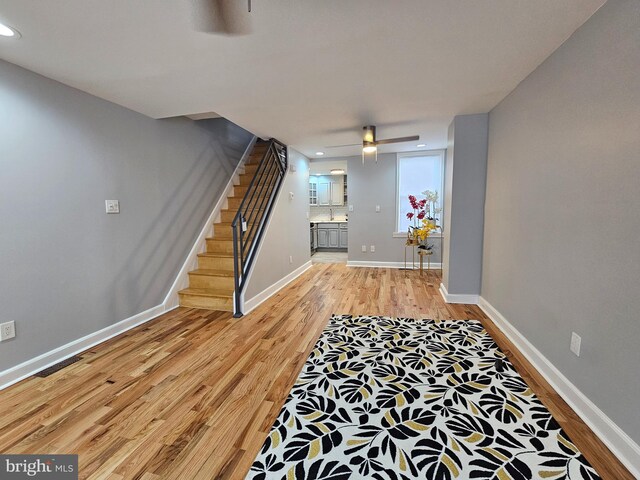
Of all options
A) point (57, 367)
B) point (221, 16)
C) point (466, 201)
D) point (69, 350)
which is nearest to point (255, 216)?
point (69, 350)

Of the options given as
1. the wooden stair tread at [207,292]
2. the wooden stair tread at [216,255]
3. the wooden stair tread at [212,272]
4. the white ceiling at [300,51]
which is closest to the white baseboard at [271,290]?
the wooden stair tread at [207,292]

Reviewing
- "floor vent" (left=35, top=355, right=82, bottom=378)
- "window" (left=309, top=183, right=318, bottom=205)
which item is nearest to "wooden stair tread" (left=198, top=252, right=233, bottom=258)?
"floor vent" (left=35, top=355, right=82, bottom=378)

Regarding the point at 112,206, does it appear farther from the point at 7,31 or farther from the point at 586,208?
the point at 586,208

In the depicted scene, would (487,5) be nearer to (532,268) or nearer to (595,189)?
(595,189)

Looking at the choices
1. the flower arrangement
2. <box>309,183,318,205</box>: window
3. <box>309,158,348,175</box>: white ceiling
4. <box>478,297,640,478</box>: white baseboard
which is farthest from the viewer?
<box>309,183,318,205</box>: window

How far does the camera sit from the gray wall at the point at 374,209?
5.64 meters

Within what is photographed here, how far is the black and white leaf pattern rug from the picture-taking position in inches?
51.2

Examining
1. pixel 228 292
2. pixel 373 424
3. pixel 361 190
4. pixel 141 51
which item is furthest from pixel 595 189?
pixel 361 190

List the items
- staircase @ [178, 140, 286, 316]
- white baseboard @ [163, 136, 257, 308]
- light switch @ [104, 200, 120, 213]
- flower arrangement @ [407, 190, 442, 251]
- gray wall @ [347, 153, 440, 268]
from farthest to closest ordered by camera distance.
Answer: gray wall @ [347, 153, 440, 268], flower arrangement @ [407, 190, 442, 251], white baseboard @ [163, 136, 257, 308], staircase @ [178, 140, 286, 316], light switch @ [104, 200, 120, 213]

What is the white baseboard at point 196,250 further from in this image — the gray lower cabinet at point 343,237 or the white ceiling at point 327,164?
the gray lower cabinet at point 343,237

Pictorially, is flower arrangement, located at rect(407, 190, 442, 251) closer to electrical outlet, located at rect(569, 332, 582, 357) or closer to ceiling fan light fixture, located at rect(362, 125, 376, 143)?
ceiling fan light fixture, located at rect(362, 125, 376, 143)

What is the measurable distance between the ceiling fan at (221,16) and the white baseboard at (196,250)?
2.74m

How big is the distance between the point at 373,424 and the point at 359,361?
0.66 meters

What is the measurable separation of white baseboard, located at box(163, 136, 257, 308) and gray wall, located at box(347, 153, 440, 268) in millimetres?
2379
